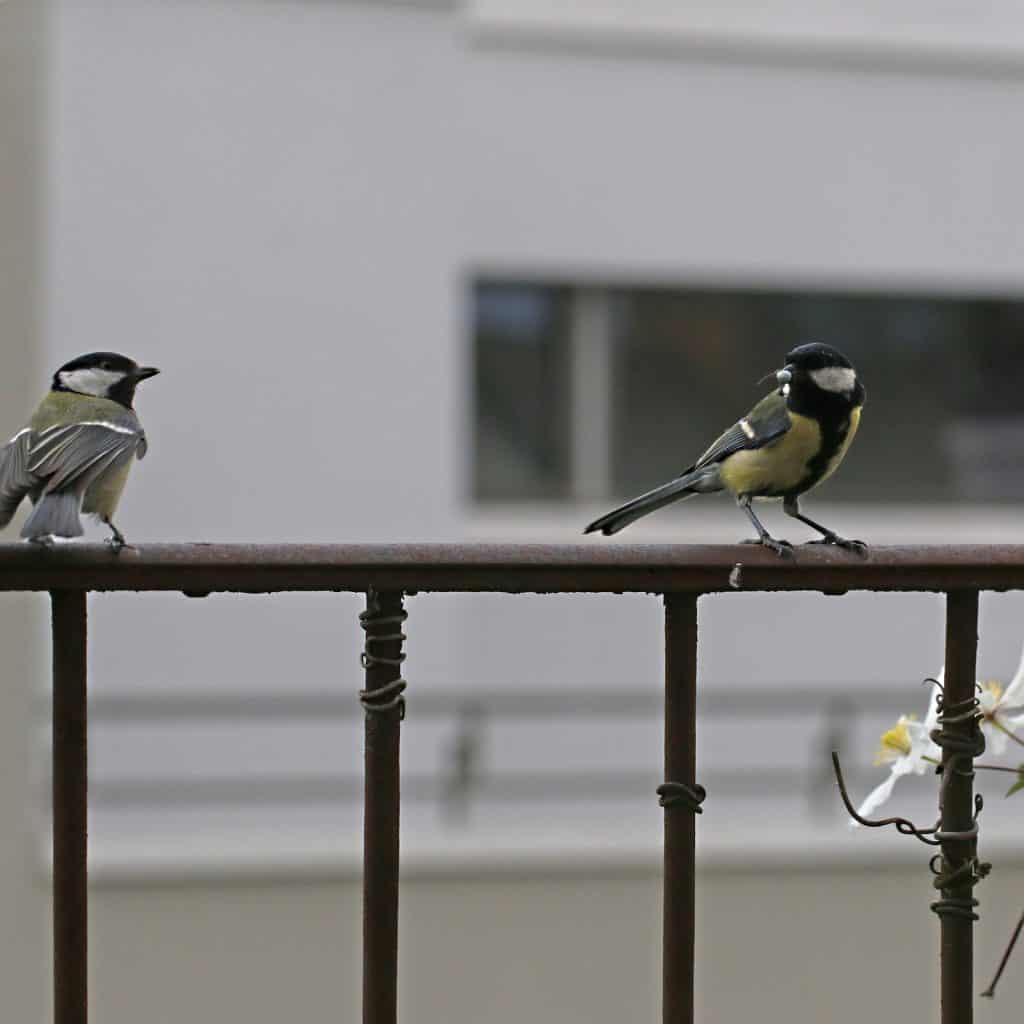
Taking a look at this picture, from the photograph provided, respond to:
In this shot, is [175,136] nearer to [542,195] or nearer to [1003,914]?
[542,195]

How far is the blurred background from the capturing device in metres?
6.22

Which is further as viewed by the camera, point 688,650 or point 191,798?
point 191,798

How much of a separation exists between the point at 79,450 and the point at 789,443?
2.08 ft

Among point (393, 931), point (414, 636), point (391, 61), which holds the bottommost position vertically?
point (414, 636)

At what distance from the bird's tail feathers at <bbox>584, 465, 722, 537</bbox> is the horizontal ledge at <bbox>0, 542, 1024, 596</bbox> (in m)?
0.24

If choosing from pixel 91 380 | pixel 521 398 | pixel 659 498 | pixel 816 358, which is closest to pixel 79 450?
pixel 91 380

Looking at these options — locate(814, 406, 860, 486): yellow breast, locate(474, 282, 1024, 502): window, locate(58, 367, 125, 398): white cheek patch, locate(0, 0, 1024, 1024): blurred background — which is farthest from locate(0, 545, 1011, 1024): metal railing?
locate(474, 282, 1024, 502): window

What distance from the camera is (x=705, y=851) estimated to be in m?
6.07

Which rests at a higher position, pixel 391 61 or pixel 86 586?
pixel 391 61

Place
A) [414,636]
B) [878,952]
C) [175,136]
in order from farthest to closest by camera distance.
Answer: [414,636], [175,136], [878,952]

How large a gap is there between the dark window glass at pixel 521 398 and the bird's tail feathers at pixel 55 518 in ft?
20.1

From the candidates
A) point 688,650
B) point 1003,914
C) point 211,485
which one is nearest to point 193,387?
point 211,485

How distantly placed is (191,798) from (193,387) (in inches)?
58.3

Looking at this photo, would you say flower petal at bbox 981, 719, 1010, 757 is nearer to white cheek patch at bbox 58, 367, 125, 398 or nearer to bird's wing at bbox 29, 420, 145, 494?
bird's wing at bbox 29, 420, 145, 494
